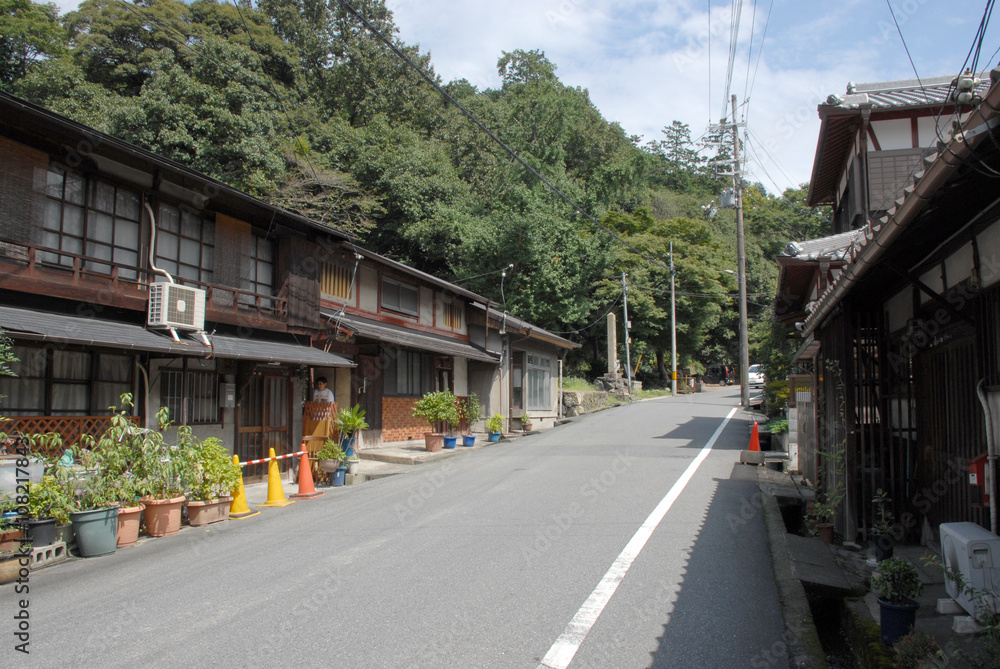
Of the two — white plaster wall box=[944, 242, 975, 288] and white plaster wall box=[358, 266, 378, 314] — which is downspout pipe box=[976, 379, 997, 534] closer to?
white plaster wall box=[944, 242, 975, 288]

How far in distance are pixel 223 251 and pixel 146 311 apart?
2.71m

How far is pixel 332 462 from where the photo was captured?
1345 centimetres

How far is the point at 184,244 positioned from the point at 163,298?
7.52 feet

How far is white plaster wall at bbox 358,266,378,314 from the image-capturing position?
19.0m

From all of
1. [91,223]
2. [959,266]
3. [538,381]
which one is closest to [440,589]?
[959,266]

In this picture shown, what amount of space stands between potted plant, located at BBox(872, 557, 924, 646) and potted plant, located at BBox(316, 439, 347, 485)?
35.4 feet

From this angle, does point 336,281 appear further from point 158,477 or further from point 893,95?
point 893,95

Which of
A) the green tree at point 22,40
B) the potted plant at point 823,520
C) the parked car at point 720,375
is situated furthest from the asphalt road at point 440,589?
the parked car at point 720,375

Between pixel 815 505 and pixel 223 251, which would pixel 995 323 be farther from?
pixel 223 251

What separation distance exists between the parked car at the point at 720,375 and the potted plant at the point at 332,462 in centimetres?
5133

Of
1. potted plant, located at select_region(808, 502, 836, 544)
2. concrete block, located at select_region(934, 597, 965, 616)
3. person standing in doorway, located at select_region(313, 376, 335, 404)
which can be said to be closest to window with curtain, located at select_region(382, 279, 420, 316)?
person standing in doorway, located at select_region(313, 376, 335, 404)

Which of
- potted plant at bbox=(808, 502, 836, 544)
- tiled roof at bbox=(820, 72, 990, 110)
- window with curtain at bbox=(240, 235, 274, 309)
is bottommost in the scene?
potted plant at bbox=(808, 502, 836, 544)

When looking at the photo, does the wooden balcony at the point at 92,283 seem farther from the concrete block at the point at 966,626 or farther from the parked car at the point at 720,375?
the parked car at the point at 720,375

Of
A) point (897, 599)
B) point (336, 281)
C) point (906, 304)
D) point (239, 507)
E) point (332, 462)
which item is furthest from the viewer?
point (336, 281)
